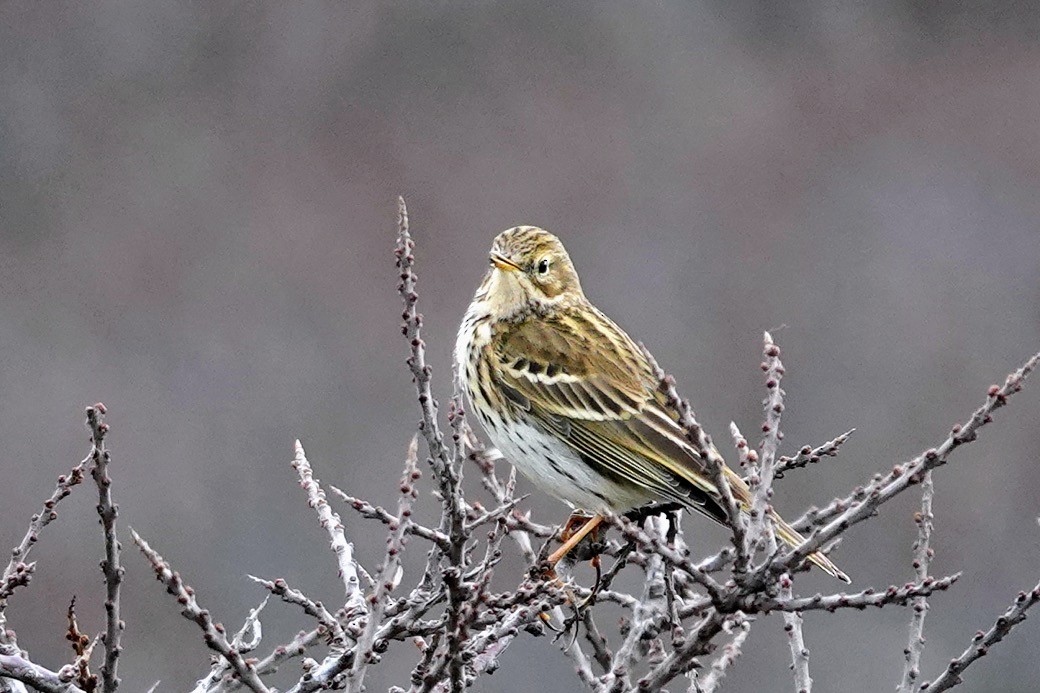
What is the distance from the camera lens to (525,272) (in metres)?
7.48

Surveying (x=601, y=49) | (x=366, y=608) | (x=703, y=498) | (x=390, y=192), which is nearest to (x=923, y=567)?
(x=703, y=498)

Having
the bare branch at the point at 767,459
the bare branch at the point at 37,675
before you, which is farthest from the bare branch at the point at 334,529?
the bare branch at the point at 767,459

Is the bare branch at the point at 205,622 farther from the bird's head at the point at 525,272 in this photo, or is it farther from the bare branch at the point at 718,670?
the bird's head at the point at 525,272

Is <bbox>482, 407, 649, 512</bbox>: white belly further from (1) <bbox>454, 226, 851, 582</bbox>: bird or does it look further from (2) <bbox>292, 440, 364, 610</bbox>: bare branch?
(2) <bbox>292, 440, 364, 610</bbox>: bare branch

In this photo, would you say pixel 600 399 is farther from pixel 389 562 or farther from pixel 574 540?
pixel 389 562

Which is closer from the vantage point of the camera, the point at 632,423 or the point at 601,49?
the point at 632,423

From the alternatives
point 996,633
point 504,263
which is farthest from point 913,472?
point 504,263

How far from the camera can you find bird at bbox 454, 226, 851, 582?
258 inches

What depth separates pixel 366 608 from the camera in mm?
4855

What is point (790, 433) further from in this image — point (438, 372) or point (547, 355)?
point (547, 355)

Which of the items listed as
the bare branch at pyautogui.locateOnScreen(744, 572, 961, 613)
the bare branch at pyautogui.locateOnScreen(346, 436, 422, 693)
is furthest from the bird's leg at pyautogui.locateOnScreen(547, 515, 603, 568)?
the bare branch at pyautogui.locateOnScreen(346, 436, 422, 693)

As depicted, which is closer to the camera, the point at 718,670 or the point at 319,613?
the point at 319,613

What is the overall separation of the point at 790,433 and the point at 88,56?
39.6 feet

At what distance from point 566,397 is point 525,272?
0.74 metres
